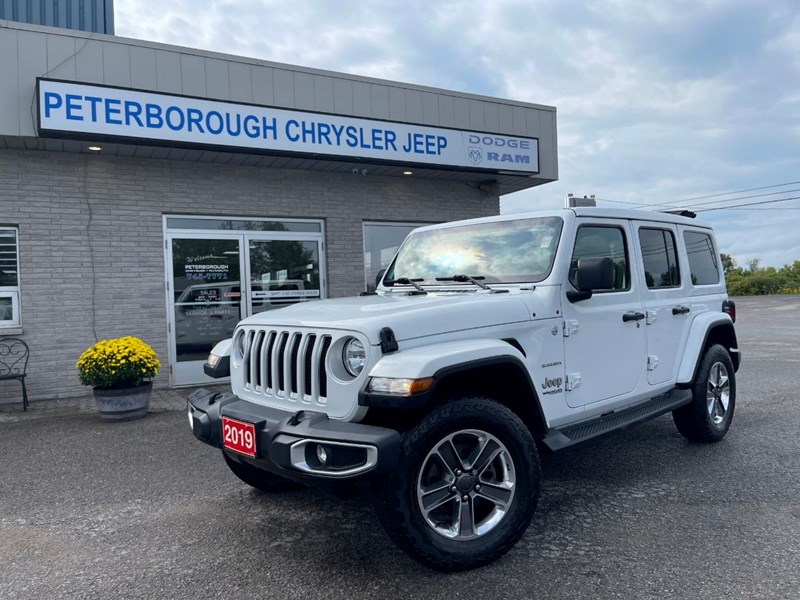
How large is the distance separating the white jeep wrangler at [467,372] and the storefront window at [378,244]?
5352 millimetres

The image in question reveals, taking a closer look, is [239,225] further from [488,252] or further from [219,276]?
[488,252]

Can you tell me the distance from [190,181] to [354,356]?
6739mm

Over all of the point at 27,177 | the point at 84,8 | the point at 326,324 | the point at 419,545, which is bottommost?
the point at 419,545

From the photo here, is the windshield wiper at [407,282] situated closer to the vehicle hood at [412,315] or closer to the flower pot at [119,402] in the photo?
the vehicle hood at [412,315]

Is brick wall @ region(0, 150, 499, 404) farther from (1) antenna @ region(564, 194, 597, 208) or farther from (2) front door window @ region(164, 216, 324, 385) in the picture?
(1) antenna @ region(564, 194, 597, 208)

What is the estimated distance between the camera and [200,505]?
412 cm

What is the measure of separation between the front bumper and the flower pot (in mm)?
4287

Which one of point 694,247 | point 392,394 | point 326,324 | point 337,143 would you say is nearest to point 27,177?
point 337,143

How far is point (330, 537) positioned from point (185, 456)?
2329mm

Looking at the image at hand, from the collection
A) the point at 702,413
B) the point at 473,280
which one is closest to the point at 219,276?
the point at 473,280

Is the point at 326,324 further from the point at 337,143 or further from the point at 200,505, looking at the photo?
the point at 337,143

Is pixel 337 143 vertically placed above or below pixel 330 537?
above

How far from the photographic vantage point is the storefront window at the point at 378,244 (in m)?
10.3

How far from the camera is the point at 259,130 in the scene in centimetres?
832
